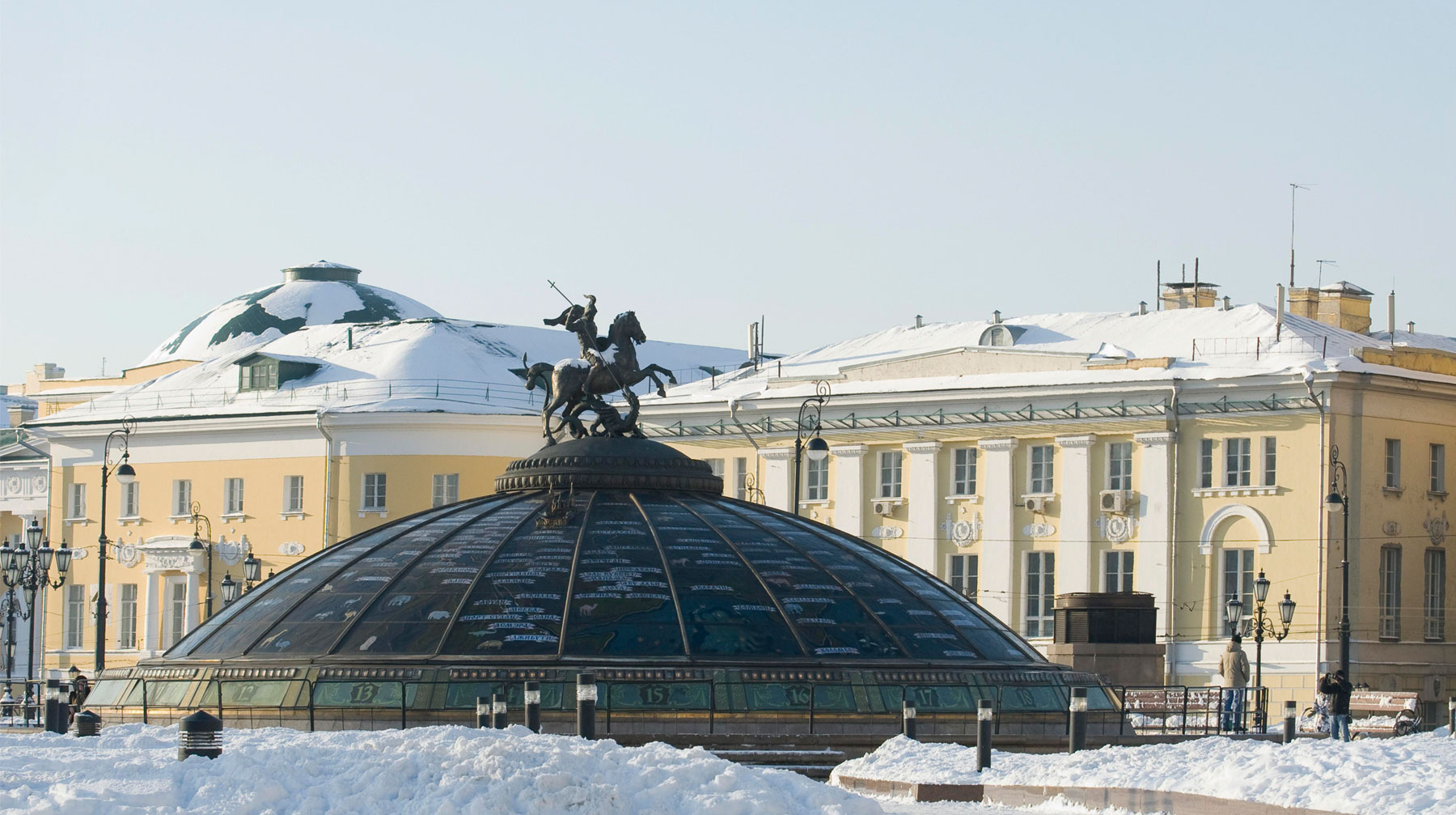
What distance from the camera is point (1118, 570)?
2350 inches

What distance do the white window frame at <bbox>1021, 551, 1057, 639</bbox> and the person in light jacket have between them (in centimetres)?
2336

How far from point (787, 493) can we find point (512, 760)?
4849cm

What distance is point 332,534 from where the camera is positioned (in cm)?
6931

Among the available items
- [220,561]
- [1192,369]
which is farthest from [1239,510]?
[220,561]

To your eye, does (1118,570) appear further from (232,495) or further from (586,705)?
(586,705)

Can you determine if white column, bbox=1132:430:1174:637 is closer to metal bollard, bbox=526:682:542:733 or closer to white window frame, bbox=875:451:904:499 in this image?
white window frame, bbox=875:451:904:499

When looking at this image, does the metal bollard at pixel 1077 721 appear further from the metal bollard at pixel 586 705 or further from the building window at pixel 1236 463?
the building window at pixel 1236 463

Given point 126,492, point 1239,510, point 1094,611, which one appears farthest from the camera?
point 126,492

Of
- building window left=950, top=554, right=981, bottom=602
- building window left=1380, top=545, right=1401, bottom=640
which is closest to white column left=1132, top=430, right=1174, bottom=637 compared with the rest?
building window left=950, top=554, right=981, bottom=602

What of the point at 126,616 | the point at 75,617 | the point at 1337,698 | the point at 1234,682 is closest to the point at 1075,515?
the point at 126,616

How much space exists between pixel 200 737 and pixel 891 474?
46.5 m

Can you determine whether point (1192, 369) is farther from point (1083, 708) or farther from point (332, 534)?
point (1083, 708)

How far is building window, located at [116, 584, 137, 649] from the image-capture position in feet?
233

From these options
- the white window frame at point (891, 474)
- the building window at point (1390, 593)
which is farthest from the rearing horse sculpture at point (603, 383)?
the white window frame at point (891, 474)
